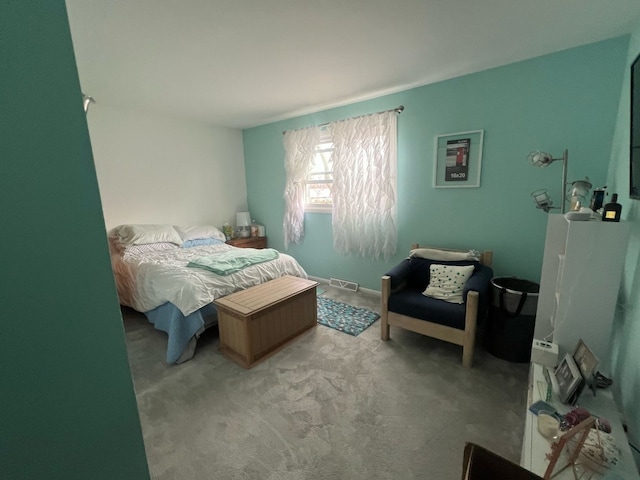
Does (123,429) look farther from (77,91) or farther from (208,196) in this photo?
(208,196)

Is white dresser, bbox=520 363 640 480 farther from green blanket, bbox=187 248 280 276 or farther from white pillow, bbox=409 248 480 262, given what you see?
green blanket, bbox=187 248 280 276

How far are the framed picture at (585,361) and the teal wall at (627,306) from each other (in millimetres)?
205

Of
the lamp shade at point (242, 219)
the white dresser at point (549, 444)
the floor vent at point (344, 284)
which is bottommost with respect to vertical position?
the floor vent at point (344, 284)

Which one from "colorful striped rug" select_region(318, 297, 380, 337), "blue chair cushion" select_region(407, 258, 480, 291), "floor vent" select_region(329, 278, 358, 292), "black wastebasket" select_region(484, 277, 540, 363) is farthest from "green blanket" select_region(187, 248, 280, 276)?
"black wastebasket" select_region(484, 277, 540, 363)

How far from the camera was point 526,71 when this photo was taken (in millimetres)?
2354

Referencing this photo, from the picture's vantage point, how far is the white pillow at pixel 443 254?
263 centimetres

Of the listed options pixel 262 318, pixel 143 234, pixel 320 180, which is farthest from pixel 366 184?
pixel 143 234

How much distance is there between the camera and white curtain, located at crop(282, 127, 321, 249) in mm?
3803

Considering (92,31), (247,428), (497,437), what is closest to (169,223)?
(92,31)

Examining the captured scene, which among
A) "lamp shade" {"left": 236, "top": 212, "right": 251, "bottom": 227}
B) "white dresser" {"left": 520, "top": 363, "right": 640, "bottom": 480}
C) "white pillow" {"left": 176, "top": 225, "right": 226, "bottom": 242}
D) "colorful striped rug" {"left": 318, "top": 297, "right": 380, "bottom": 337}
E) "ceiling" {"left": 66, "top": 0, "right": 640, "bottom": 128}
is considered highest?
"ceiling" {"left": 66, "top": 0, "right": 640, "bottom": 128}

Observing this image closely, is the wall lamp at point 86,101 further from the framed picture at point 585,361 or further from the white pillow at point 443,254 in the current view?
the white pillow at point 443,254

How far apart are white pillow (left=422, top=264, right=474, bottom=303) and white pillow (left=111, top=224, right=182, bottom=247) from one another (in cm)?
316

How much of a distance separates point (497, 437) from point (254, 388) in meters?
1.53

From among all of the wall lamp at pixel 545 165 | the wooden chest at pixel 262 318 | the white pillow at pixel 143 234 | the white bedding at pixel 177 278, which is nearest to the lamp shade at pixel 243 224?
the white pillow at pixel 143 234
